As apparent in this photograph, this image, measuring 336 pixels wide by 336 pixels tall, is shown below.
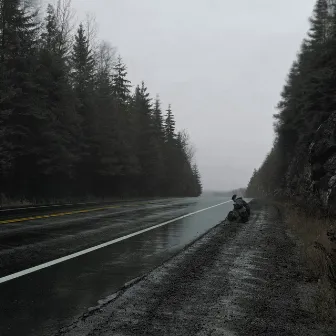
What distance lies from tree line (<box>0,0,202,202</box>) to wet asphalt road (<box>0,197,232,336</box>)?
1325cm

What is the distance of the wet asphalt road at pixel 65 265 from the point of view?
14.6 ft

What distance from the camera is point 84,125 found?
34875 millimetres

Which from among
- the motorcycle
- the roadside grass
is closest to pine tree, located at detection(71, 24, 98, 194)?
the motorcycle

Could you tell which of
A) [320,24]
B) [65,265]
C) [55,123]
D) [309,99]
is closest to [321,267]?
[65,265]

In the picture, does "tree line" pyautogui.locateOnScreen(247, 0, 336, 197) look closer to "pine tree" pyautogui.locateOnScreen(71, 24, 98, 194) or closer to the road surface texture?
the road surface texture

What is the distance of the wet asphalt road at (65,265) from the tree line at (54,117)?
43.5 feet

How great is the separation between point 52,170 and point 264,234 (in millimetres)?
19064

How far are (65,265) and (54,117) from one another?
2246 centimetres

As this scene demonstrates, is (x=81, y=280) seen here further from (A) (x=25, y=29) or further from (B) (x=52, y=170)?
(A) (x=25, y=29)

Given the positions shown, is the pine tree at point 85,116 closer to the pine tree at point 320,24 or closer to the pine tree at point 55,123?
the pine tree at point 55,123

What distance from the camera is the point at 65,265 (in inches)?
274

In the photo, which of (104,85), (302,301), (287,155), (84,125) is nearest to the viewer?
(302,301)

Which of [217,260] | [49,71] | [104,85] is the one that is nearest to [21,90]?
[49,71]

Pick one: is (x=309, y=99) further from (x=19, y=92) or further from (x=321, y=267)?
(x=321, y=267)
